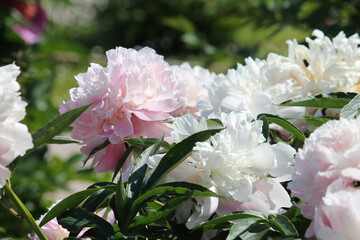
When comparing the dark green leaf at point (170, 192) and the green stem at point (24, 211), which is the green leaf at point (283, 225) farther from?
the green stem at point (24, 211)

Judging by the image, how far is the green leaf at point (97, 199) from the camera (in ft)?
1.94

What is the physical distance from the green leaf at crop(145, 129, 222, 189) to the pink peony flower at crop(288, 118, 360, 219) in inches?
3.6

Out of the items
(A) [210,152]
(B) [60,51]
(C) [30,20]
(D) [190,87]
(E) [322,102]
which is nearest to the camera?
(A) [210,152]

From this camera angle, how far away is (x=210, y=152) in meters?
0.55

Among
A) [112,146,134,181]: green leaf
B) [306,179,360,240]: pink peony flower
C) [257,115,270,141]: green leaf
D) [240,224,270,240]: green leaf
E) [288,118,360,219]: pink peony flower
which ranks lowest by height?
[240,224,270,240]: green leaf

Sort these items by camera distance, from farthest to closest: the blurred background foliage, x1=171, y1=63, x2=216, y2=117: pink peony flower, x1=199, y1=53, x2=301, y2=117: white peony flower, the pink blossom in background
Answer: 1. the pink blossom in background
2. the blurred background foliage
3. x1=171, y1=63, x2=216, y2=117: pink peony flower
4. x1=199, y1=53, x2=301, y2=117: white peony flower

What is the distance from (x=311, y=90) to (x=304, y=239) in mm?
331

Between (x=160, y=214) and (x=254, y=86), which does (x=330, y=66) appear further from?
(x=160, y=214)

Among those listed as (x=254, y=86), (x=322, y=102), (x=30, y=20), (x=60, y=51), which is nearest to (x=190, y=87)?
(x=254, y=86)

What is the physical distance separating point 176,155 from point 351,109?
0.21m

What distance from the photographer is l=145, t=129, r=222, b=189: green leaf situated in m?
0.55

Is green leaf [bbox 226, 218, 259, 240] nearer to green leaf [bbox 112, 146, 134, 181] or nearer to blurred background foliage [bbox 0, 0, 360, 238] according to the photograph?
green leaf [bbox 112, 146, 134, 181]

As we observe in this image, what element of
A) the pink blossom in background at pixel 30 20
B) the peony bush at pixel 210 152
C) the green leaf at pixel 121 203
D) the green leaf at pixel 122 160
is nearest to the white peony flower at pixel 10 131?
the peony bush at pixel 210 152

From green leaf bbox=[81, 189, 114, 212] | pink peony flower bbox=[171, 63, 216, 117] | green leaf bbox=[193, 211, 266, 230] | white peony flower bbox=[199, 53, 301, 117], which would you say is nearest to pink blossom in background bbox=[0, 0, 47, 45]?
pink peony flower bbox=[171, 63, 216, 117]
